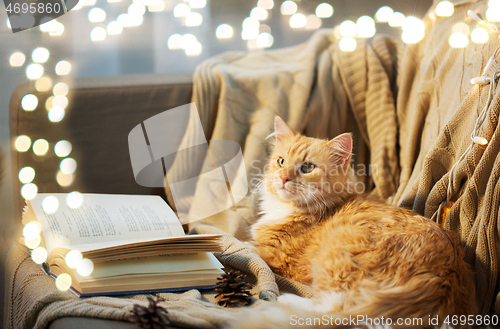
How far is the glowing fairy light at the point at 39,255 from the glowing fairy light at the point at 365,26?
1593mm

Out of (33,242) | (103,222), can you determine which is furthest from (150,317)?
(33,242)

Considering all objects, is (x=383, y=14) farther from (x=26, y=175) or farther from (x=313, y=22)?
(x=26, y=175)

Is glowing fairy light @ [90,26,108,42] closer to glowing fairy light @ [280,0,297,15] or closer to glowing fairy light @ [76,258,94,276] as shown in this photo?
glowing fairy light @ [280,0,297,15]

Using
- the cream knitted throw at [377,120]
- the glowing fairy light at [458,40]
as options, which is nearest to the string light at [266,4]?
the cream knitted throw at [377,120]

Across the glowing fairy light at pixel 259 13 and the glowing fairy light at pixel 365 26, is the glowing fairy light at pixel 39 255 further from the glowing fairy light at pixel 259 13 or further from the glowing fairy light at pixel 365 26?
the glowing fairy light at pixel 365 26

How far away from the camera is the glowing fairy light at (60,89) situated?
4.67ft

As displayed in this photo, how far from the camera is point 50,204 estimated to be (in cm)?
100

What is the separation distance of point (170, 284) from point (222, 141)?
2.68 feet

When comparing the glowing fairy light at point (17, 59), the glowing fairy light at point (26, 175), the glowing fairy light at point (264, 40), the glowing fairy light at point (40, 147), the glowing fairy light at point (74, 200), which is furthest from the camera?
the glowing fairy light at point (264, 40)

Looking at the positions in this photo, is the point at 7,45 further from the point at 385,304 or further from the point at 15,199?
the point at 385,304

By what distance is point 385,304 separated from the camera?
0.71 metres

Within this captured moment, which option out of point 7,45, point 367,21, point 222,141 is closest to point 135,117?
point 222,141

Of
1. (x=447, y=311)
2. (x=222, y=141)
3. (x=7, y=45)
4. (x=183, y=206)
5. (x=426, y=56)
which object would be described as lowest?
(x=183, y=206)

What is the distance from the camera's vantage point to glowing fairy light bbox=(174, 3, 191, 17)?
175 centimetres
